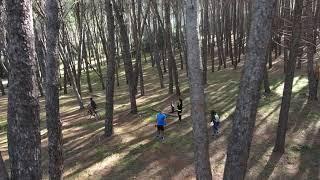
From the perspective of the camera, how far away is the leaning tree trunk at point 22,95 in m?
4.31

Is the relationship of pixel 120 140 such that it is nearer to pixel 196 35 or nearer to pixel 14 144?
pixel 196 35

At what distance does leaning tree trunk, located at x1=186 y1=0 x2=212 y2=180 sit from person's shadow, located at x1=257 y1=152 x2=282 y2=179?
401 centimetres

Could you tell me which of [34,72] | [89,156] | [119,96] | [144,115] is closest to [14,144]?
[34,72]

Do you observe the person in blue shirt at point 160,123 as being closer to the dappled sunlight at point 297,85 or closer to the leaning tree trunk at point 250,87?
the leaning tree trunk at point 250,87

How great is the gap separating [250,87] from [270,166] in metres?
6.93

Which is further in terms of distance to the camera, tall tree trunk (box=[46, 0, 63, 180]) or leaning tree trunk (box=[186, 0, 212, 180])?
leaning tree trunk (box=[186, 0, 212, 180])

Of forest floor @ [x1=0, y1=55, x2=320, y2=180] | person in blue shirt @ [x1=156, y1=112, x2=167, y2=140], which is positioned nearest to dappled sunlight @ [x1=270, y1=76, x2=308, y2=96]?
forest floor @ [x1=0, y1=55, x2=320, y2=180]

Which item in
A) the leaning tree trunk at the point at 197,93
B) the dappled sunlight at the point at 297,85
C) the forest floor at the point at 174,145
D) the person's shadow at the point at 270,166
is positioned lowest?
the person's shadow at the point at 270,166

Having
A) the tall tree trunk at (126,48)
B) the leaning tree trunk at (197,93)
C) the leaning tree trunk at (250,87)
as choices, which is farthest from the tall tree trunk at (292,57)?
the tall tree trunk at (126,48)

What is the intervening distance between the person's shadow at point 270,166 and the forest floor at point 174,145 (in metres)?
0.03

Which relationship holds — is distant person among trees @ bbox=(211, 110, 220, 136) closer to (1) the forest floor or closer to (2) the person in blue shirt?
(1) the forest floor

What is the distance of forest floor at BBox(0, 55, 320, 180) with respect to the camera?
12.7 meters

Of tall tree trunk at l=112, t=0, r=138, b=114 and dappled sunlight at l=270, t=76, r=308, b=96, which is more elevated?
tall tree trunk at l=112, t=0, r=138, b=114

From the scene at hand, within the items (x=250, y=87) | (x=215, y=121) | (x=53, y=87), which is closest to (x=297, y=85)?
(x=215, y=121)
